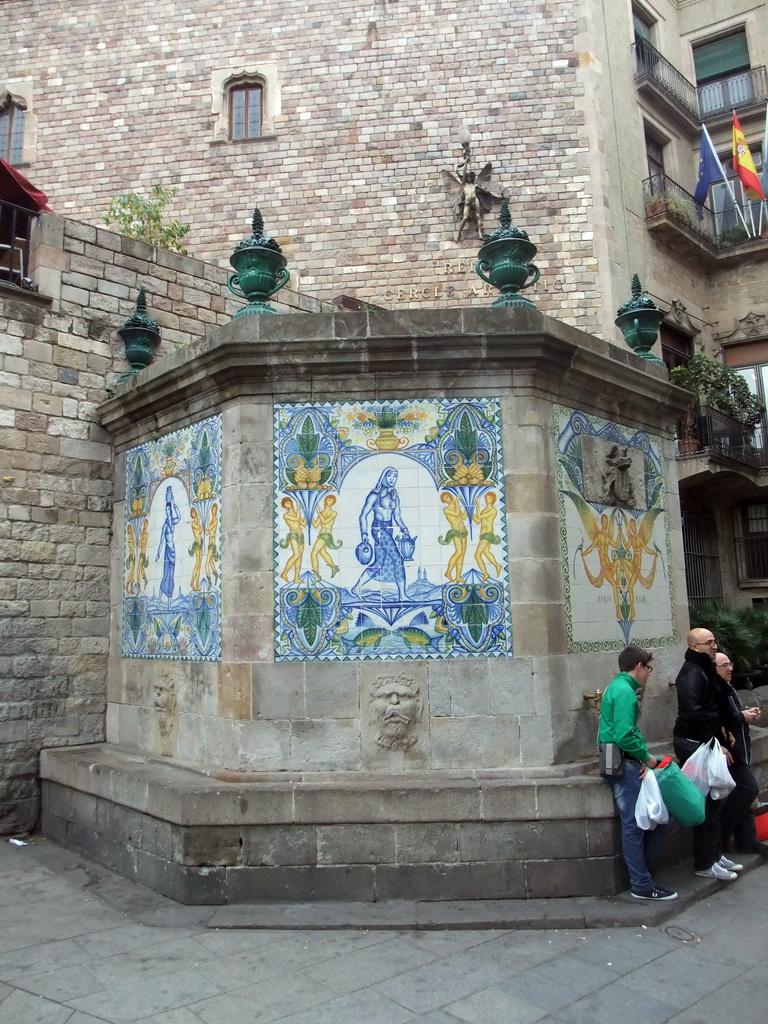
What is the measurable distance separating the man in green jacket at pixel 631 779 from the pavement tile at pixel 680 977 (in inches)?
27.1

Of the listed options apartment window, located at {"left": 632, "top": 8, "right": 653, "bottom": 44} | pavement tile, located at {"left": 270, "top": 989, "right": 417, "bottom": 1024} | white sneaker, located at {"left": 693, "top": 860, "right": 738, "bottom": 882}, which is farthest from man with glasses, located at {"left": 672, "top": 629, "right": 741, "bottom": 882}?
apartment window, located at {"left": 632, "top": 8, "right": 653, "bottom": 44}

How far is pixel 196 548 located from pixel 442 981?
11.4 feet

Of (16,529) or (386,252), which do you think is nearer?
(16,529)

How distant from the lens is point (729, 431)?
56.9ft

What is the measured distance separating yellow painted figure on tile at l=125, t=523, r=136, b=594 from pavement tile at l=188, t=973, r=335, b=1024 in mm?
4035

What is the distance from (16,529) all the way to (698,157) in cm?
1997

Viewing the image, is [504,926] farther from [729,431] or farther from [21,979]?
[729,431]

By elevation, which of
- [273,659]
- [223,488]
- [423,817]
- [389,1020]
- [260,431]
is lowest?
[389,1020]

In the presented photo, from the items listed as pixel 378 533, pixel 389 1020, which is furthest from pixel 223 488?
pixel 389 1020

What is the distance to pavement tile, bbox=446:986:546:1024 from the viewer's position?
3791 millimetres

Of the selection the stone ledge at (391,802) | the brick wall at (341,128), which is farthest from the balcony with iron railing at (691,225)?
the stone ledge at (391,802)

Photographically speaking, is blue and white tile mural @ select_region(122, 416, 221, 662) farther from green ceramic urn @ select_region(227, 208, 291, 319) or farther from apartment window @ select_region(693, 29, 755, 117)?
apartment window @ select_region(693, 29, 755, 117)

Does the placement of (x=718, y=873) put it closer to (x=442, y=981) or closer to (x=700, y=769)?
→ (x=700, y=769)

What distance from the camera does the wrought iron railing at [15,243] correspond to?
8.02 m
